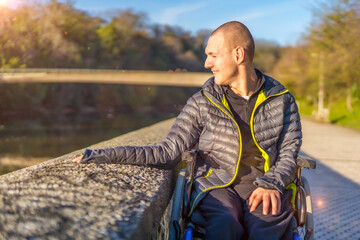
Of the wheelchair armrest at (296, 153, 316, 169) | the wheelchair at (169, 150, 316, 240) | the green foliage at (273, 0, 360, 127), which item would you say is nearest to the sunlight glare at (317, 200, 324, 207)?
the wheelchair at (169, 150, 316, 240)

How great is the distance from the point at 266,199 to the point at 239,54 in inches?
36.9

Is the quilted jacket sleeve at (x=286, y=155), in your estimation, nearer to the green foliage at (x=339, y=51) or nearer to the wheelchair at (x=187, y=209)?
the wheelchair at (x=187, y=209)

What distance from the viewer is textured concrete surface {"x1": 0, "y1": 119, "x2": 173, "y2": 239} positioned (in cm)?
151

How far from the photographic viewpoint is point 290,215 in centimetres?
219

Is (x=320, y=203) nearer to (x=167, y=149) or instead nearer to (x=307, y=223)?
(x=307, y=223)

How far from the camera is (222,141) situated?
7.83ft

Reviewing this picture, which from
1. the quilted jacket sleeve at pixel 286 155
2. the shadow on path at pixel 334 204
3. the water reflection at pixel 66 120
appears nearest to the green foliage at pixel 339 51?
the water reflection at pixel 66 120

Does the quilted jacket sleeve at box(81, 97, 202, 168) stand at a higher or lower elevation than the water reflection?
higher

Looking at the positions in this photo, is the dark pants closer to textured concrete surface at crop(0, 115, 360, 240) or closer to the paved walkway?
textured concrete surface at crop(0, 115, 360, 240)

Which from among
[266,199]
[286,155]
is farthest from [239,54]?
[266,199]

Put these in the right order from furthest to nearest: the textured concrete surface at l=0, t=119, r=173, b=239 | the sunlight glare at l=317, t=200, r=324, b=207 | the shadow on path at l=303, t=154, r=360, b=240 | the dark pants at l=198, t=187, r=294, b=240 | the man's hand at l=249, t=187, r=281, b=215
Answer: the sunlight glare at l=317, t=200, r=324, b=207
the shadow on path at l=303, t=154, r=360, b=240
the man's hand at l=249, t=187, r=281, b=215
the dark pants at l=198, t=187, r=294, b=240
the textured concrete surface at l=0, t=119, r=173, b=239

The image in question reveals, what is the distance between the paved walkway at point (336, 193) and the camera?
4184 mm

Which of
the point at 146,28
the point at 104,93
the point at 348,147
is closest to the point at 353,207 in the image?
the point at 348,147

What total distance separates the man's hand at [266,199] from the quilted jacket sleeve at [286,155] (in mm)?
29
